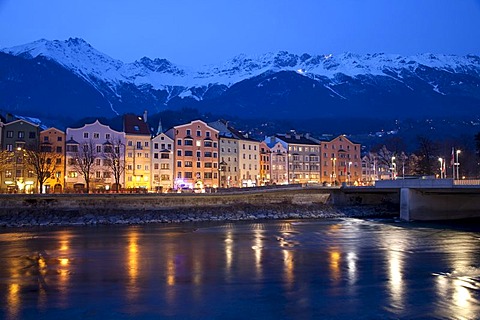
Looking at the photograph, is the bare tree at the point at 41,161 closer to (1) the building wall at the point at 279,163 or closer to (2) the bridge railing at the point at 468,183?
(1) the building wall at the point at 279,163

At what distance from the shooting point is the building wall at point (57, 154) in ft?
310

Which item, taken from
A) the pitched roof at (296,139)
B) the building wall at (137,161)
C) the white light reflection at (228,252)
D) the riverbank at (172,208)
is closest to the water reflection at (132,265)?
the white light reflection at (228,252)

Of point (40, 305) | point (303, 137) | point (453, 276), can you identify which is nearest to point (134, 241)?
point (40, 305)

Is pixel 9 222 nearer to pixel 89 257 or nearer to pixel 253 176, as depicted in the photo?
pixel 89 257

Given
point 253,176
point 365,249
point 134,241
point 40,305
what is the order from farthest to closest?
1. point 253,176
2. point 134,241
3. point 365,249
4. point 40,305

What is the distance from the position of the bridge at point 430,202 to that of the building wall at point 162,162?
46186 mm

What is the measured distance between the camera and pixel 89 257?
3688 centimetres

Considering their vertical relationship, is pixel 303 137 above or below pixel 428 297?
above

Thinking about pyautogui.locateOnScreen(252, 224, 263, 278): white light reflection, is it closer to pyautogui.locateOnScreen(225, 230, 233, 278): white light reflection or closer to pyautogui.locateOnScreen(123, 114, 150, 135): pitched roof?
pyautogui.locateOnScreen(225, 230, 233, 278): white light reflection

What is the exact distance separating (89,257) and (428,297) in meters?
24.1

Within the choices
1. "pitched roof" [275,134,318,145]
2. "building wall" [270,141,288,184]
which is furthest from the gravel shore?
"pitched roof" [275,134,318,145]

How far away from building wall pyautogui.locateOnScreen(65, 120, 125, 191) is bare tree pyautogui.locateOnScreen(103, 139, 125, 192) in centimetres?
81

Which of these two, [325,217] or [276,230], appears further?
[325,217]

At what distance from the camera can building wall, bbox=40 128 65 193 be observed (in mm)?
94562
